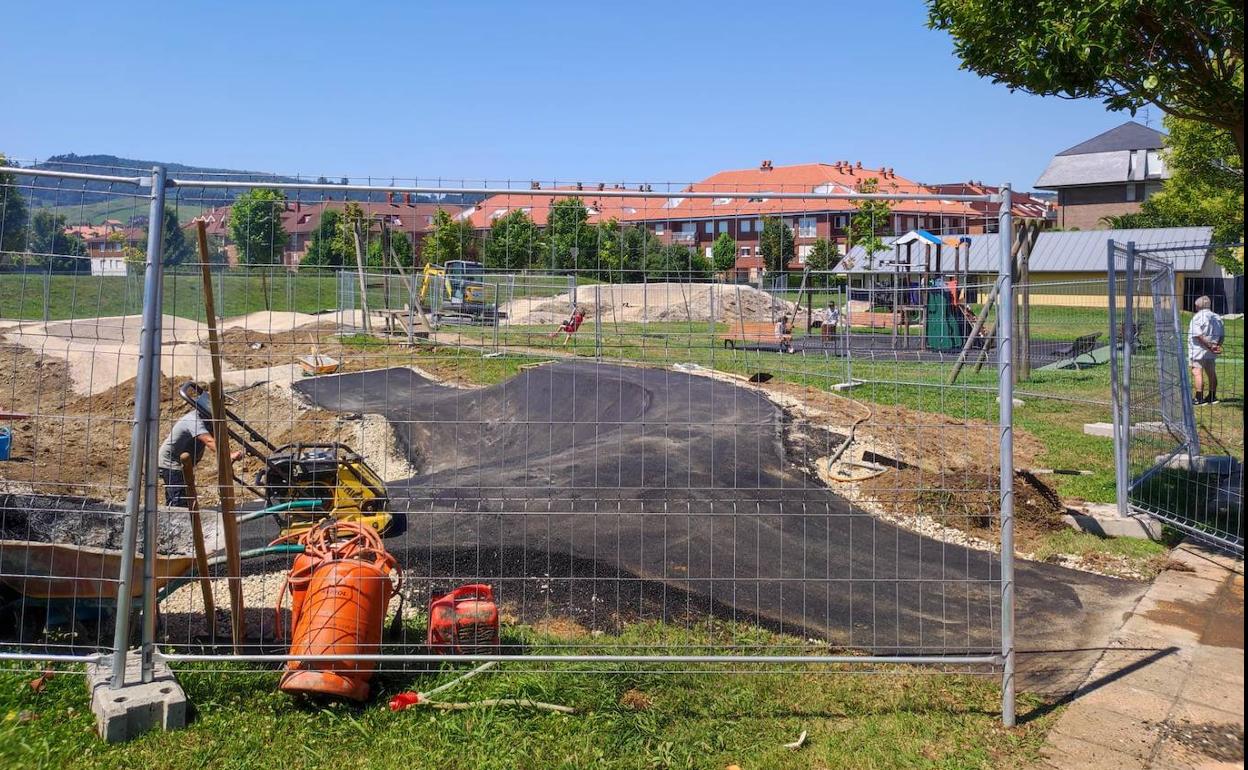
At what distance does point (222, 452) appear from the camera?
15.4ft

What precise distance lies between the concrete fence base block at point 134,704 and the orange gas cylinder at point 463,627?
3.99 feet

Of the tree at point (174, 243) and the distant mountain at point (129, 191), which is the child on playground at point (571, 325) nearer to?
the distant mountain at point (129, 191)

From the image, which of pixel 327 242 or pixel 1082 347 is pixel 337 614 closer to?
pixel 327 242

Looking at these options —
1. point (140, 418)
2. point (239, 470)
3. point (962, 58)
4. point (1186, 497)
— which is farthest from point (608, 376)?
point (140, 418)

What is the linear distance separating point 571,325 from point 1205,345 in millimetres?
9275

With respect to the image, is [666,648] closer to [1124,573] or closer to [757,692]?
[757,692]

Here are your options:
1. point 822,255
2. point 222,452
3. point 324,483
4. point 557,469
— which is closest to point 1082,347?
point 557,469

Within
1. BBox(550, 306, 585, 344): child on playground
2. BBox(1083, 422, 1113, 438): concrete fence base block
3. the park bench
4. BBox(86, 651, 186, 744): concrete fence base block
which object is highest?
BBox(550, 306, 585, 344): child on playground

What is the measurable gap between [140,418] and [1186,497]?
8019mm

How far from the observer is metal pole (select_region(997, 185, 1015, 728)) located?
4316mm

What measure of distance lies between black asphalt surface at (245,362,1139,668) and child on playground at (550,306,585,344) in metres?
0.60

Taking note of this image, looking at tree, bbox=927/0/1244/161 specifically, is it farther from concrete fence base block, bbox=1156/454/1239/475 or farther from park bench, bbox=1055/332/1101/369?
park bench, bbox=1055/332/1101/369

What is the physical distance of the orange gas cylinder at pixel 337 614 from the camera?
4.42 meters

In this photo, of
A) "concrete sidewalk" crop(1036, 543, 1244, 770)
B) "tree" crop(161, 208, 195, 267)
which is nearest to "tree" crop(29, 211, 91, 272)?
"tree" crop(161, 208, 195, 267)
